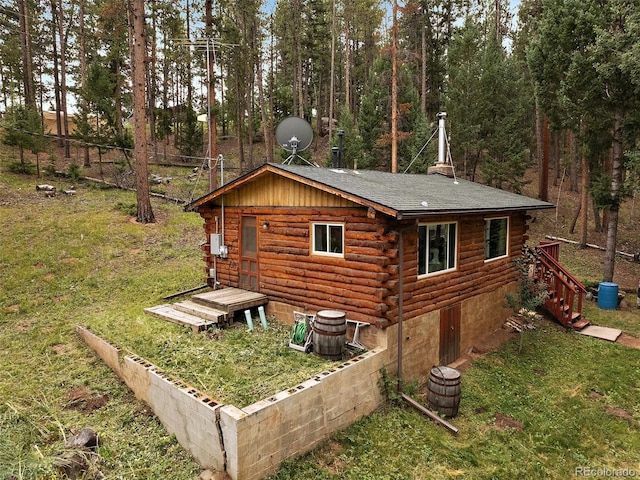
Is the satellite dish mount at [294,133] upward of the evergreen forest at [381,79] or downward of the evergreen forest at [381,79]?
downward

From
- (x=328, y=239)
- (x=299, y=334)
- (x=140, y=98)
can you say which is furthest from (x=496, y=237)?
(x=140, y=98)

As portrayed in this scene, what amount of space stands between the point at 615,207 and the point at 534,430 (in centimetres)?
1061

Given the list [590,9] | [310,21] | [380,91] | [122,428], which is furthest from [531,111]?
[122,428]

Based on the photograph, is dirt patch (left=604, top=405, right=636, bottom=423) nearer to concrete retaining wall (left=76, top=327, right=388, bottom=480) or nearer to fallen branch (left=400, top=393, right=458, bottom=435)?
fallen branch (left=400, top=393, right=458, bottom=435)

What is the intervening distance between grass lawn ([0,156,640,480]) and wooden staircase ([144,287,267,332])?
11.4 inches

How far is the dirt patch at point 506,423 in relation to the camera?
716cm

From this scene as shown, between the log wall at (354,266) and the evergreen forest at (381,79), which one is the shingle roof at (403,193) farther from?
the evergreen forest at (381,79)

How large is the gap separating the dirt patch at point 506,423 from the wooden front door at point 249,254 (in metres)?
5.76

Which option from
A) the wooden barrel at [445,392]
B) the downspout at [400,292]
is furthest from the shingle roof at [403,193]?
the wooden barrel at [445,392]

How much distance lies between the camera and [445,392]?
7.20 meters

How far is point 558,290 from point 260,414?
34.1 ft

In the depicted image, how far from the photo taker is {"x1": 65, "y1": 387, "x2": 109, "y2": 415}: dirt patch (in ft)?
22.3

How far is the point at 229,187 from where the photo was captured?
9789 millimetres

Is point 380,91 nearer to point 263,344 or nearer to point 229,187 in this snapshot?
point 229,187
